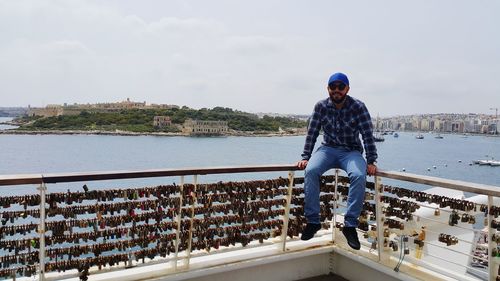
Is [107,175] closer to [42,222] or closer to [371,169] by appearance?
[42,222]

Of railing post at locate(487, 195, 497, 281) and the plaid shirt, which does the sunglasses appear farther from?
railing post at locate(487, 195, 497, 281)

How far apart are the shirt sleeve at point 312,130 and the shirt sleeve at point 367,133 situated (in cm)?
38

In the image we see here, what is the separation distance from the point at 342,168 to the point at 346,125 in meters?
0.38

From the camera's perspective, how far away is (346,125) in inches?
138

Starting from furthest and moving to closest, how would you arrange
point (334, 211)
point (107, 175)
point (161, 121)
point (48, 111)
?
1. point (48, 111)
2. point (161, 121)
3. point (334, 211)
4. point (107, 175)

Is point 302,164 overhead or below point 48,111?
below

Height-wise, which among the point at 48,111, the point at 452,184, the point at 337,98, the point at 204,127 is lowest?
the point at 204,127

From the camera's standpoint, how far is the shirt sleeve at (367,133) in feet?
11.1

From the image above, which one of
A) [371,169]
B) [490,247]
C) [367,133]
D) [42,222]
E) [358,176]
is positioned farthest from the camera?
[367,133]

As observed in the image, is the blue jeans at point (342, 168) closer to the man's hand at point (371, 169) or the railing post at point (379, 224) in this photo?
the man's hand at point (371, 169)

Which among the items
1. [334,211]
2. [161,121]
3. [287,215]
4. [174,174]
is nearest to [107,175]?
[174,174]

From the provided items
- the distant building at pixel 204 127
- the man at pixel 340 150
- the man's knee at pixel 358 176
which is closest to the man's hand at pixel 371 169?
the man at pixel 340 150

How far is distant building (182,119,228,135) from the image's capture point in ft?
444

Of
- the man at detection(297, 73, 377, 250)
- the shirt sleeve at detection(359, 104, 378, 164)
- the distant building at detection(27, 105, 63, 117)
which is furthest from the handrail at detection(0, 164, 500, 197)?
the distant building at detection(27, 105, 63, 117)
